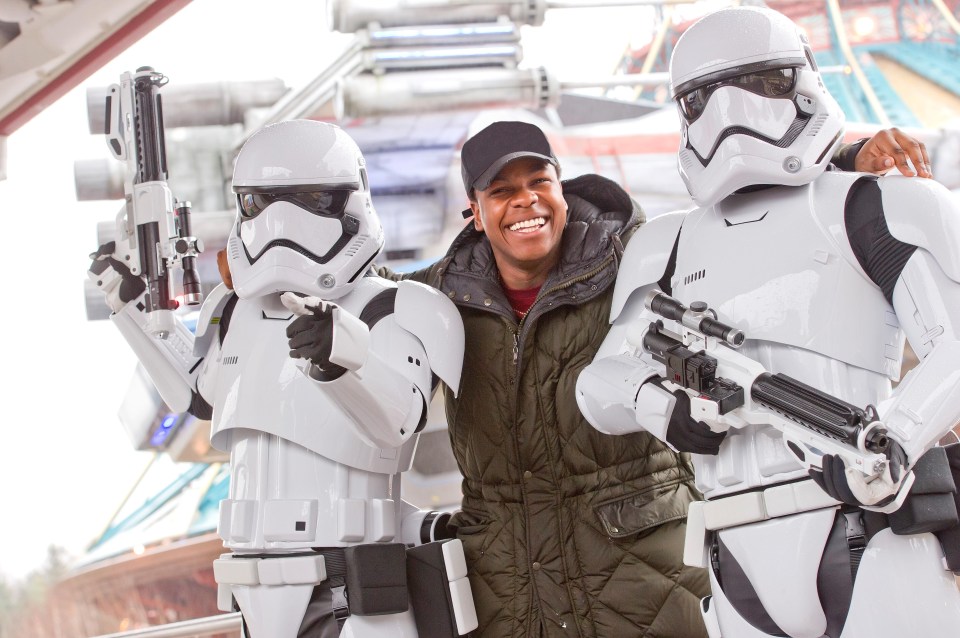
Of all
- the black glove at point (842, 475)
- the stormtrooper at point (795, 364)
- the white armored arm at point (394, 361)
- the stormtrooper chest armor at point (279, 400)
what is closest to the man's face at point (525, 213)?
the white armored arm at point (394, 361)

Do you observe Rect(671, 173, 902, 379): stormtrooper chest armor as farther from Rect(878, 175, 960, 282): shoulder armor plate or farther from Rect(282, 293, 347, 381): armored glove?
Rect(282, 293, 347, 381): armored glove

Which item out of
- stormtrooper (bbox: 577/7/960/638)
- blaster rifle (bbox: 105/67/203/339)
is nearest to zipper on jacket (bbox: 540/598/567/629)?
stormtrooper (bbox: 577/7/960/638)

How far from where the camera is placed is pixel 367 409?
176cm

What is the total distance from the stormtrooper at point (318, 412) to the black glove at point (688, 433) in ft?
1.68

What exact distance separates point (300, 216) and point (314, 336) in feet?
1.27

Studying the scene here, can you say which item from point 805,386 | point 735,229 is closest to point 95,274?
point 735,229

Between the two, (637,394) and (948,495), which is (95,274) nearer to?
(637,394)

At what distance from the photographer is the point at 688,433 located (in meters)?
1.54

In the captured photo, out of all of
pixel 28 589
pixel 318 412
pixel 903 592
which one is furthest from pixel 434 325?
pixel 28 589

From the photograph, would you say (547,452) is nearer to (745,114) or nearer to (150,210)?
(745,114)

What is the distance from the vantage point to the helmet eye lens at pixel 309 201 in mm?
1952

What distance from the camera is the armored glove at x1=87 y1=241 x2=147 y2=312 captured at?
2.07 metres

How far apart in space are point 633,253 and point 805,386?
1.66 ft

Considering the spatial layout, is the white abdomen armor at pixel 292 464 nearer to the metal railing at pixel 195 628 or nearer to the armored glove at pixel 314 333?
the armored glove at pixel 314 333
